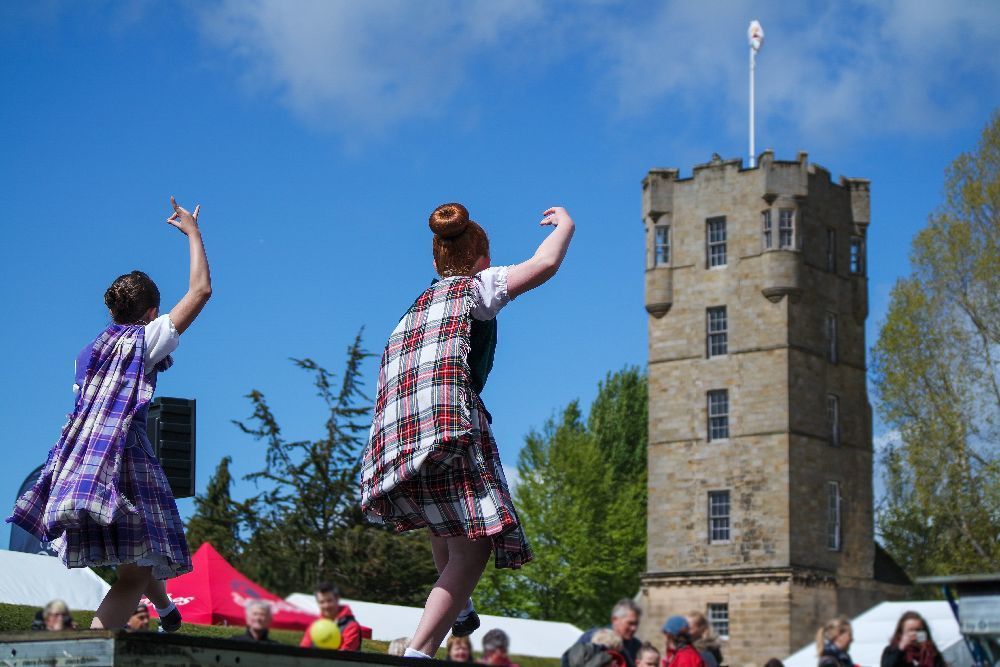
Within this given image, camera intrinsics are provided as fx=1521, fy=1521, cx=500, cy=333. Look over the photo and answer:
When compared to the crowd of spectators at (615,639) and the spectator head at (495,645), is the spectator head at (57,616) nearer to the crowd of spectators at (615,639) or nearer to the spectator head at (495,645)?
the crowd of spectators at (615,639)

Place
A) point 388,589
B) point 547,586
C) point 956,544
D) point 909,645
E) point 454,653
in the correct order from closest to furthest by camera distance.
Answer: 1. point 909,645
2. point 454,653
3. point 388,589
4. point 956,544
5. point 547,586

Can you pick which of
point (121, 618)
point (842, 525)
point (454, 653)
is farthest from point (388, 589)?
point (121, 618)

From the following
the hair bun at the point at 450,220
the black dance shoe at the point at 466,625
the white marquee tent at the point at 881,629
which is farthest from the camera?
the white marquee tent at the point at 881,629

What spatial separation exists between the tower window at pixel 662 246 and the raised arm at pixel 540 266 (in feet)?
158

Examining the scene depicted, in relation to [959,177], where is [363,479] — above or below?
below

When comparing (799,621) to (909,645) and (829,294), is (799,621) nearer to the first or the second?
(829,294)

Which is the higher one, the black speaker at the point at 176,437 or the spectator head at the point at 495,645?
the black speaker at the point at 176,437

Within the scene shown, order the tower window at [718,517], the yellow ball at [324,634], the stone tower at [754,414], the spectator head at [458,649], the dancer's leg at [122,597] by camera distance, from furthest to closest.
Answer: the tower window at [718,517]
the stone tower at [754,414]
the spectator head at [458,649]
the yellow ball at [324,634]
the dancer's leg at [122,597]

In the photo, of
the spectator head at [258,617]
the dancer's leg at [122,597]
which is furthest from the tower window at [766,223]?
the dancer's leg at [122,597]

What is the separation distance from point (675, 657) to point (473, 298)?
5910 millimetres

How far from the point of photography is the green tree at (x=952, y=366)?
48.3m

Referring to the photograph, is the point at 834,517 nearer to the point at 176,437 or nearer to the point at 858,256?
the point at 858,256

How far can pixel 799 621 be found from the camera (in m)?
50.7

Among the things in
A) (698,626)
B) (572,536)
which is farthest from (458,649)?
(572,536)
